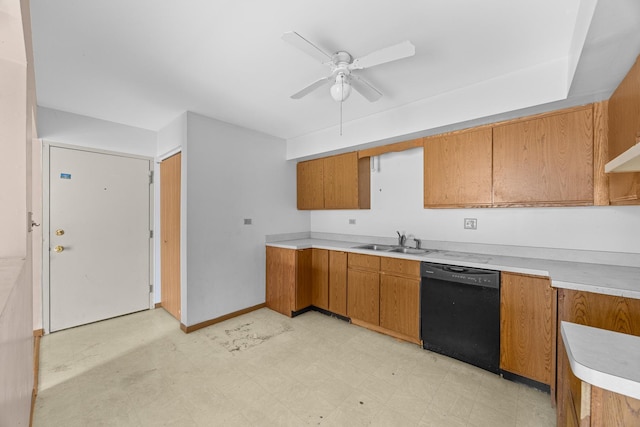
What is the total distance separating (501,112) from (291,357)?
114 inches

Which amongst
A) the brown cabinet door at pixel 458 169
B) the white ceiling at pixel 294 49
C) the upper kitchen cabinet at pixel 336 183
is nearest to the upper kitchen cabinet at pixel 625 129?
the white ceiling at pixel 294 49

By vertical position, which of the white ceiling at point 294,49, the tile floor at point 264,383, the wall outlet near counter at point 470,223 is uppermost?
the white ceiling at point 294,49

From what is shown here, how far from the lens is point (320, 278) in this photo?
3559 mm

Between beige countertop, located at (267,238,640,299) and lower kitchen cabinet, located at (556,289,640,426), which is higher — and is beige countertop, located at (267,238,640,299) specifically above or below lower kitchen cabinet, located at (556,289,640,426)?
above

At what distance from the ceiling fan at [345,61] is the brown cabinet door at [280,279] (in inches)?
82.7

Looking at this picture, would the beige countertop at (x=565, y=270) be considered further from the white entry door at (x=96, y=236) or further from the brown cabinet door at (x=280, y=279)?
the white entry door at (x=96, y=236)

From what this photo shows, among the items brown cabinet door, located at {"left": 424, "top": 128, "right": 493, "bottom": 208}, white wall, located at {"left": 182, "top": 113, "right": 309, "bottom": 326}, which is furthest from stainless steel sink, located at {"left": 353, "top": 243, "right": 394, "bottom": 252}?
white wall, located at {"left": 182, "top": 113, "right": 309, "bottom": 326}

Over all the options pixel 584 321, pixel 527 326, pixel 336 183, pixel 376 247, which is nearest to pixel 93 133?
pixel 336 183

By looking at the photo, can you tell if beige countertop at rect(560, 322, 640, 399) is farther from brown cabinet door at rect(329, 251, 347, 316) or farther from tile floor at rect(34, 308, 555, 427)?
brown cabinet door at rect(329, 251, 347, 316)

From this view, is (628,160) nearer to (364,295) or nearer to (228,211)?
(364,295)

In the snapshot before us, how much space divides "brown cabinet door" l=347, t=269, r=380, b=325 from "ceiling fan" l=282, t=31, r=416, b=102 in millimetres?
1904

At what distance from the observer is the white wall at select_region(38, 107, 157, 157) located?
2.99 meters

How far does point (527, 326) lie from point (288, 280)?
2.48 m

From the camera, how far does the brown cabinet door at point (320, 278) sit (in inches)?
137
